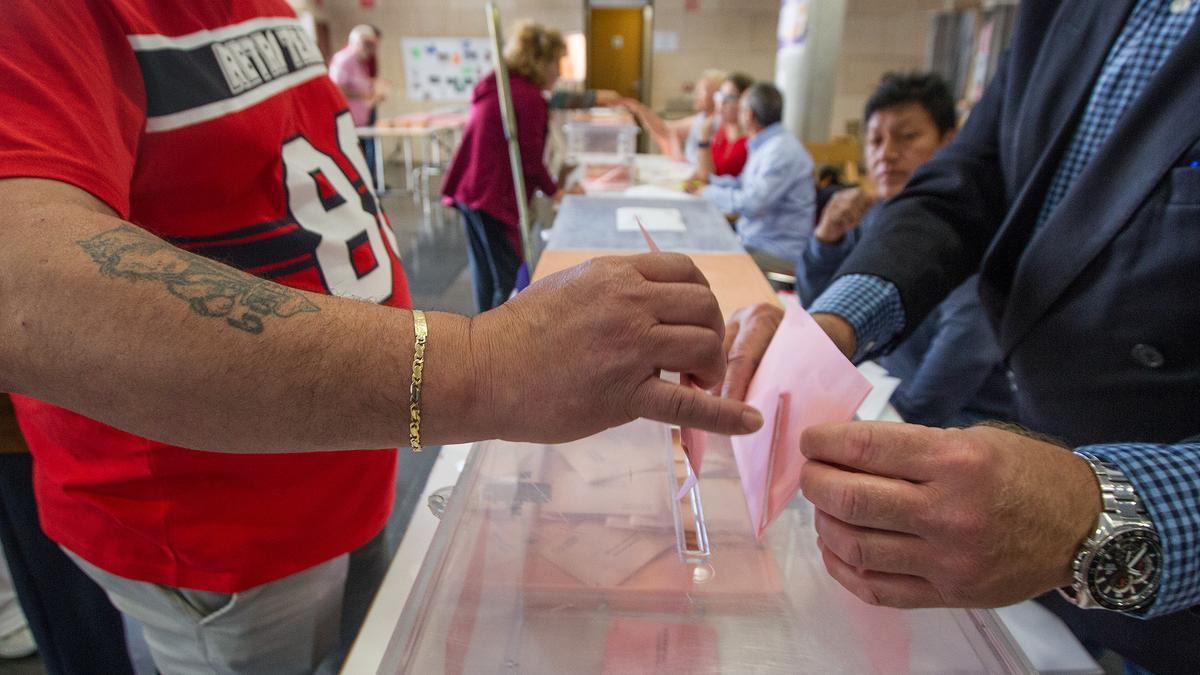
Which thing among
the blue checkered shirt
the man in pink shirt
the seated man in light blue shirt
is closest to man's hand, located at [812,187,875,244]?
the seated man in light blue shirt

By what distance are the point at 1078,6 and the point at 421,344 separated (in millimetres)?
973

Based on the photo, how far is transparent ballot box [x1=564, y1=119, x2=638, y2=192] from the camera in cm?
391

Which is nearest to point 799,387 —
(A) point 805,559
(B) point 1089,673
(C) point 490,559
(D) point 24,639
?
(A) point 805,559

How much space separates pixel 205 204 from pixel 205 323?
35 centimetres

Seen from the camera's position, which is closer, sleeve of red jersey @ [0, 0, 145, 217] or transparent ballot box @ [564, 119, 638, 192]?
sleeve of red jersey @ [0, 0, 145, 217]

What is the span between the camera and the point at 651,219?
81.5 inches

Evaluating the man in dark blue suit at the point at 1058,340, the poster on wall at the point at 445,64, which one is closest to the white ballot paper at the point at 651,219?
the man in dark blue suit at the point at 1058,340

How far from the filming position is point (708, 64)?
9.62 m

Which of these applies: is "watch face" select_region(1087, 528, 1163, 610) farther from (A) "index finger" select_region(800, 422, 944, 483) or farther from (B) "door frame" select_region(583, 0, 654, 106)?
(B) "door frame" select_region(583, 0, 654, 106)

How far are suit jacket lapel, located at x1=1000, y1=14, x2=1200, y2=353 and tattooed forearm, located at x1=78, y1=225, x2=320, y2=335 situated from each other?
32.9 inches

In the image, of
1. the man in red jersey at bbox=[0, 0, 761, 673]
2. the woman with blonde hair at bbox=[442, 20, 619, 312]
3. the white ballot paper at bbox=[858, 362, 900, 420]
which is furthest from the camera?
the woman with blonde hair at bbox=[442, 20, 619, 312]

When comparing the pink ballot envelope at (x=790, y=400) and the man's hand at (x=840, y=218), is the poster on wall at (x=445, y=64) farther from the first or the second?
the pink ballot envelope at (x=790, y=400)

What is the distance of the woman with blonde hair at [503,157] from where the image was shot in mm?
3459

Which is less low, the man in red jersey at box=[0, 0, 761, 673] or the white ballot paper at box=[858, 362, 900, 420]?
the man in red jersey at box=[0, 0, 761, 673]
